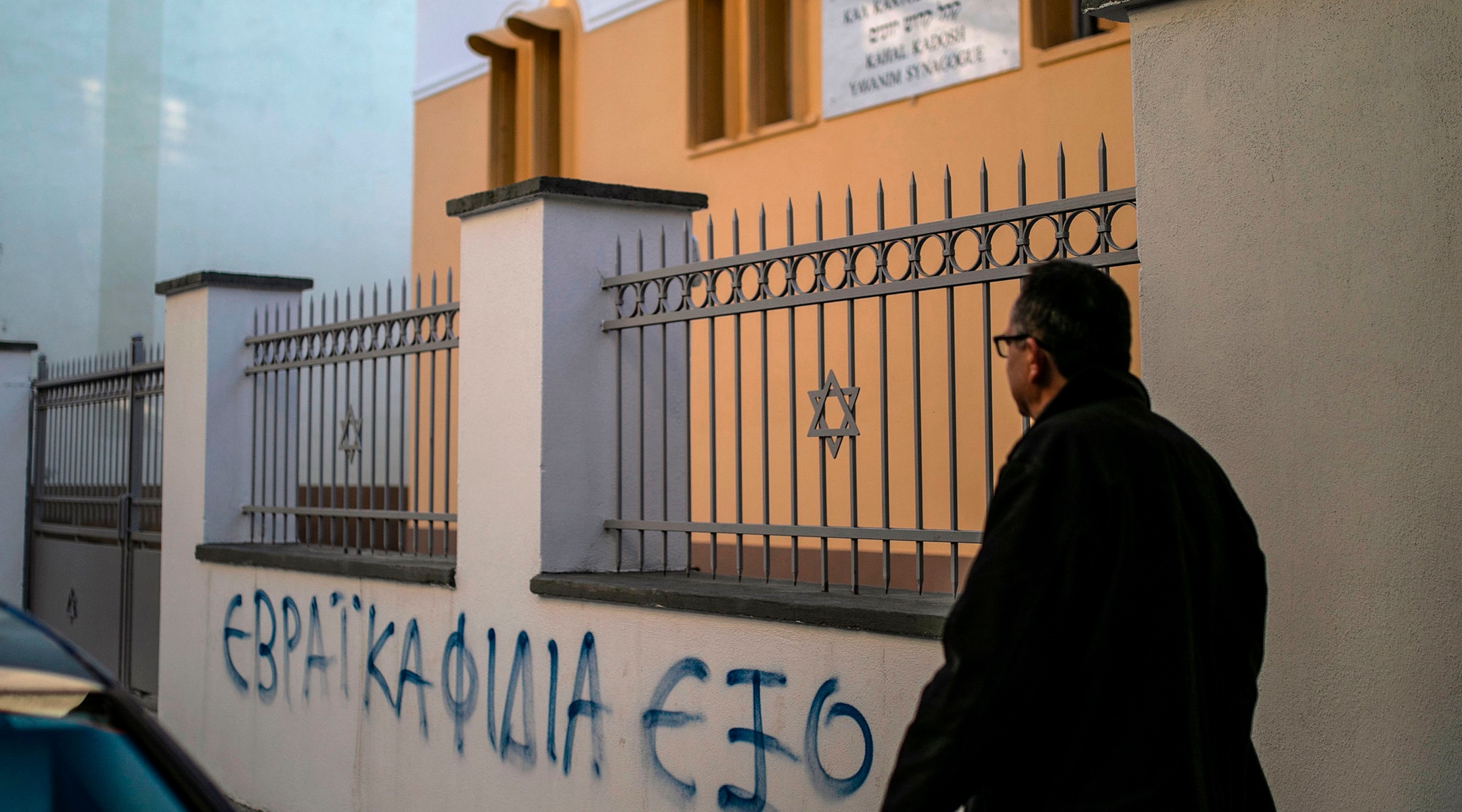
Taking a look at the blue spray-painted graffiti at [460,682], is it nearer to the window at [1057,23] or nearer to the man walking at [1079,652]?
the man walking at [1079,652]

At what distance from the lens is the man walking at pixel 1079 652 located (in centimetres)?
218

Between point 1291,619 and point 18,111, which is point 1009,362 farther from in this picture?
point 18,111

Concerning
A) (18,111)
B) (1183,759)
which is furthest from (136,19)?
(1183,759)

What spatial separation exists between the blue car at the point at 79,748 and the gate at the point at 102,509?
6528 millimetres

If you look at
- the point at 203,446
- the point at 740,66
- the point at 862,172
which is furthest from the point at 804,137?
the point at 203,446

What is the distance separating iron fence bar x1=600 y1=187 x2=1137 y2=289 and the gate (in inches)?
184

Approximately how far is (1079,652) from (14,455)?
10.5m

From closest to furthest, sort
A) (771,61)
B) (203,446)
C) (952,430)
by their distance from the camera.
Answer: (952,430) < (203,446) < (771,61)

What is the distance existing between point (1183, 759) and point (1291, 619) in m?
0.94

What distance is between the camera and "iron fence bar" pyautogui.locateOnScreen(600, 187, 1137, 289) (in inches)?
136

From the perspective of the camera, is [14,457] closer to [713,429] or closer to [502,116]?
[502,116]

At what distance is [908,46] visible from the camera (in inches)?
355

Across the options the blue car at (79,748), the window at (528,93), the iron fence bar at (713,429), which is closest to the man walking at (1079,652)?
the blue car at (79,748)

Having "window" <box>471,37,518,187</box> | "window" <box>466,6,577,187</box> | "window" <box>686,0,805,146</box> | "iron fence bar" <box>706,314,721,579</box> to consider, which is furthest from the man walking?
"window" <box>471,37,518,187</box>
